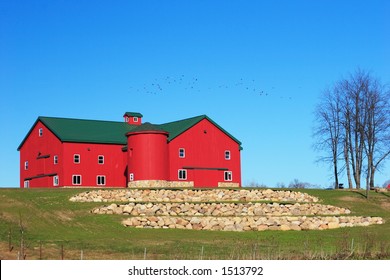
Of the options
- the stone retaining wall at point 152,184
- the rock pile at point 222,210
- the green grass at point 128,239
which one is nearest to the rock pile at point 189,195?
the rock pile at point 222,210

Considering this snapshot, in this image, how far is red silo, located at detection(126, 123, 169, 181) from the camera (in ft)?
200

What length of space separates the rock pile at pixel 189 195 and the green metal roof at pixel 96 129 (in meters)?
12.9

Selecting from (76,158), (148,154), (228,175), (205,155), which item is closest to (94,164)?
(76,158)

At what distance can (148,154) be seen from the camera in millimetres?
61188

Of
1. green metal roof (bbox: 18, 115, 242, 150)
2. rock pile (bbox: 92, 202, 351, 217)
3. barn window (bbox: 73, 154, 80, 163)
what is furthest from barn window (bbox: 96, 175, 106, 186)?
rock pile (bbox: 92, 202, 351, 217)

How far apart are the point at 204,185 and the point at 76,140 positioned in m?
12.9

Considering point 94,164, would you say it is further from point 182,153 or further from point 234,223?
point 234,223

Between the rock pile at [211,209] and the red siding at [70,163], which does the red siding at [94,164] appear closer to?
the red siding at [70,163]

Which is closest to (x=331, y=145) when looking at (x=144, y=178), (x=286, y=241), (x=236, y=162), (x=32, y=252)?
(x=236, y=162)

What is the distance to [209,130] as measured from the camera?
66938 millimetres

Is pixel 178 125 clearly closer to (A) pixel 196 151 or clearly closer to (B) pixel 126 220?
(A) pixel 196 151

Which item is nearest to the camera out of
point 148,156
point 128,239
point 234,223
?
point 128,239

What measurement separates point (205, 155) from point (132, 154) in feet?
25.7

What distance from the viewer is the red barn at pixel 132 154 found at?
202 feet
